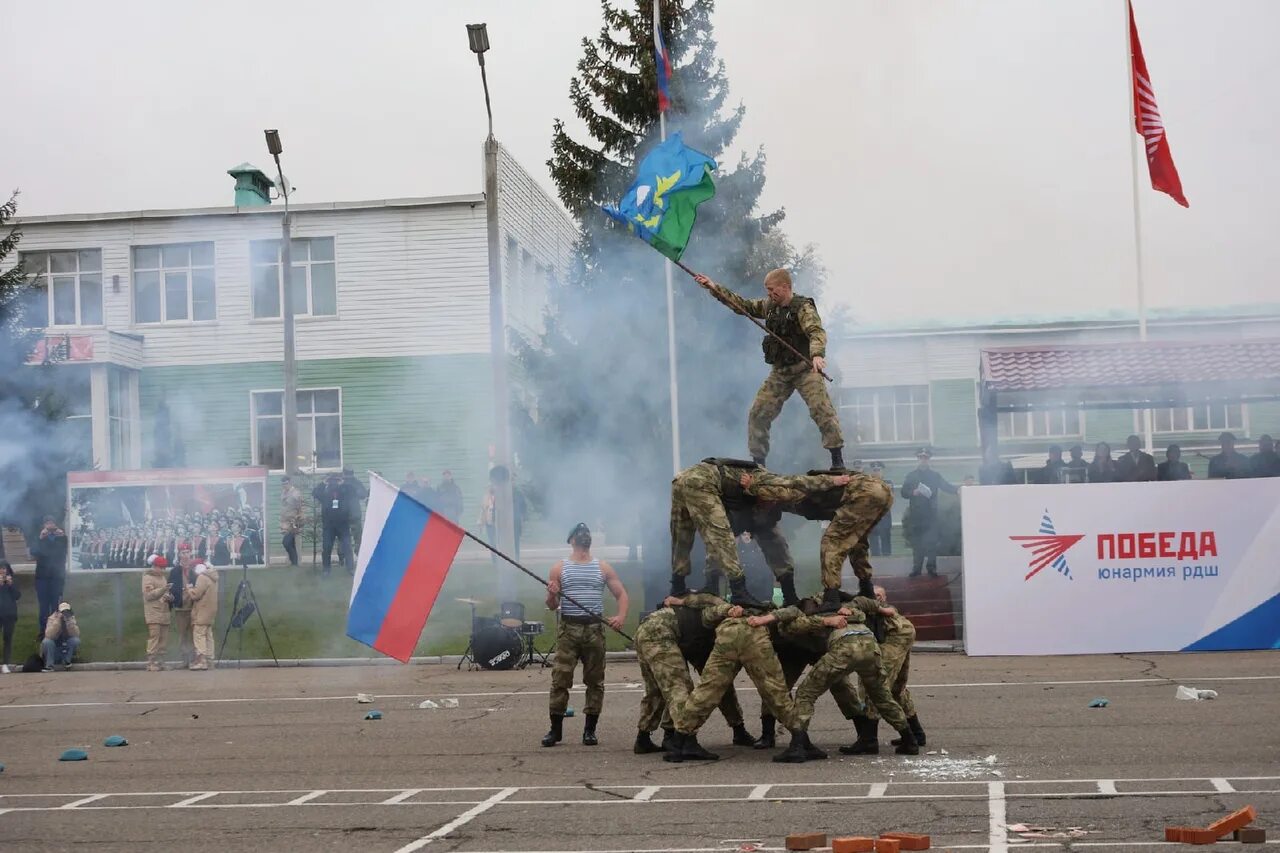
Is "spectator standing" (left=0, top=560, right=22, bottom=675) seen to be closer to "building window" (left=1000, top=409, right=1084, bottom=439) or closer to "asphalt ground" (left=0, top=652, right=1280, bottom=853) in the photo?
"asphalt ground" (left=0, top=652, right=1280, bottom=853)

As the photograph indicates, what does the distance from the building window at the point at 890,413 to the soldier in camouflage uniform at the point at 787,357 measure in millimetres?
26315

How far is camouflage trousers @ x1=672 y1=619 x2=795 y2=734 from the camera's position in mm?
12844

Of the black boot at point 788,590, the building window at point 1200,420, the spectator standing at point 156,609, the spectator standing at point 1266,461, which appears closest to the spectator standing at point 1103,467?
the spectator standing at point 1266,461

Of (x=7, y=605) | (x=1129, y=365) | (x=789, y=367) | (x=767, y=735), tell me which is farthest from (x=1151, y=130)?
(x=7, y=605)

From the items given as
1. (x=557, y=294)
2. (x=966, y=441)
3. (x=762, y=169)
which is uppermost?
(x=762, y=169)

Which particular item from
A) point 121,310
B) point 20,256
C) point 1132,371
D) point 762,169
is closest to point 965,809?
point 1132,371

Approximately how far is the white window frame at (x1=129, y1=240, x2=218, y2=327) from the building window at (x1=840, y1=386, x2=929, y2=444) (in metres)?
16.4

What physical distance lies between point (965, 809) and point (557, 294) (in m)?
19.5

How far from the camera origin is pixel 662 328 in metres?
27.9

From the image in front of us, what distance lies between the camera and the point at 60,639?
2448cm

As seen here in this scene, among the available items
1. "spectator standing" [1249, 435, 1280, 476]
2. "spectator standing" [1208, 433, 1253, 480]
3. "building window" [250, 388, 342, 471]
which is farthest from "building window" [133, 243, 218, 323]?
"spectator standing" [1249, 435, 1280, 476]

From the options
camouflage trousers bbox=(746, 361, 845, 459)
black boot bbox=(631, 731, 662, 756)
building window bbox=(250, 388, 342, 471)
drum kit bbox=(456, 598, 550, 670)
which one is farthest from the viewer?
building window bbox=(250, 388, 342, 471)

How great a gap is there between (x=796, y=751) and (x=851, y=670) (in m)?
0.78

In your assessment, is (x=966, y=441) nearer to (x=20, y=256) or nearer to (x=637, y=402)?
(x=637, y=402)
